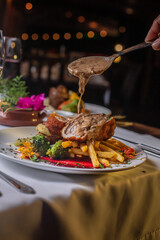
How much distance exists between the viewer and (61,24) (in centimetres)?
1243

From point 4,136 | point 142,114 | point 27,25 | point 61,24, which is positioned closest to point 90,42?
point 61,24

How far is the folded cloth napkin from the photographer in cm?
80

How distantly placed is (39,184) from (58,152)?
23 cm

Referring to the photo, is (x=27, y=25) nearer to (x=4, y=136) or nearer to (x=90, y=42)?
(x=90, y=42)

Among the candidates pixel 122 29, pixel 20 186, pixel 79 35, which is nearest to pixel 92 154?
pixel 20 186

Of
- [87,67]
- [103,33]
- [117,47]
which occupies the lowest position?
[87,67]

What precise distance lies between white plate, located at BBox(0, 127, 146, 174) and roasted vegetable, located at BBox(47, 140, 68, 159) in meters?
0.09

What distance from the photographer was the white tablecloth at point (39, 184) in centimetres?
79

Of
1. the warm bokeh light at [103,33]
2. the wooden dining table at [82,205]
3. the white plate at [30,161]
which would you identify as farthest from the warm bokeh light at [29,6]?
the wooden dining table at [82,205]

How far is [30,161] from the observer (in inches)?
39.0

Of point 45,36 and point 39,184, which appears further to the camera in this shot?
point 45,36

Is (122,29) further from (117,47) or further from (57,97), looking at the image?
(57,97)

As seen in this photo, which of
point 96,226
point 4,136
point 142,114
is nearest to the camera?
point 96,226

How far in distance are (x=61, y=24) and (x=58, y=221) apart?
12.5m
